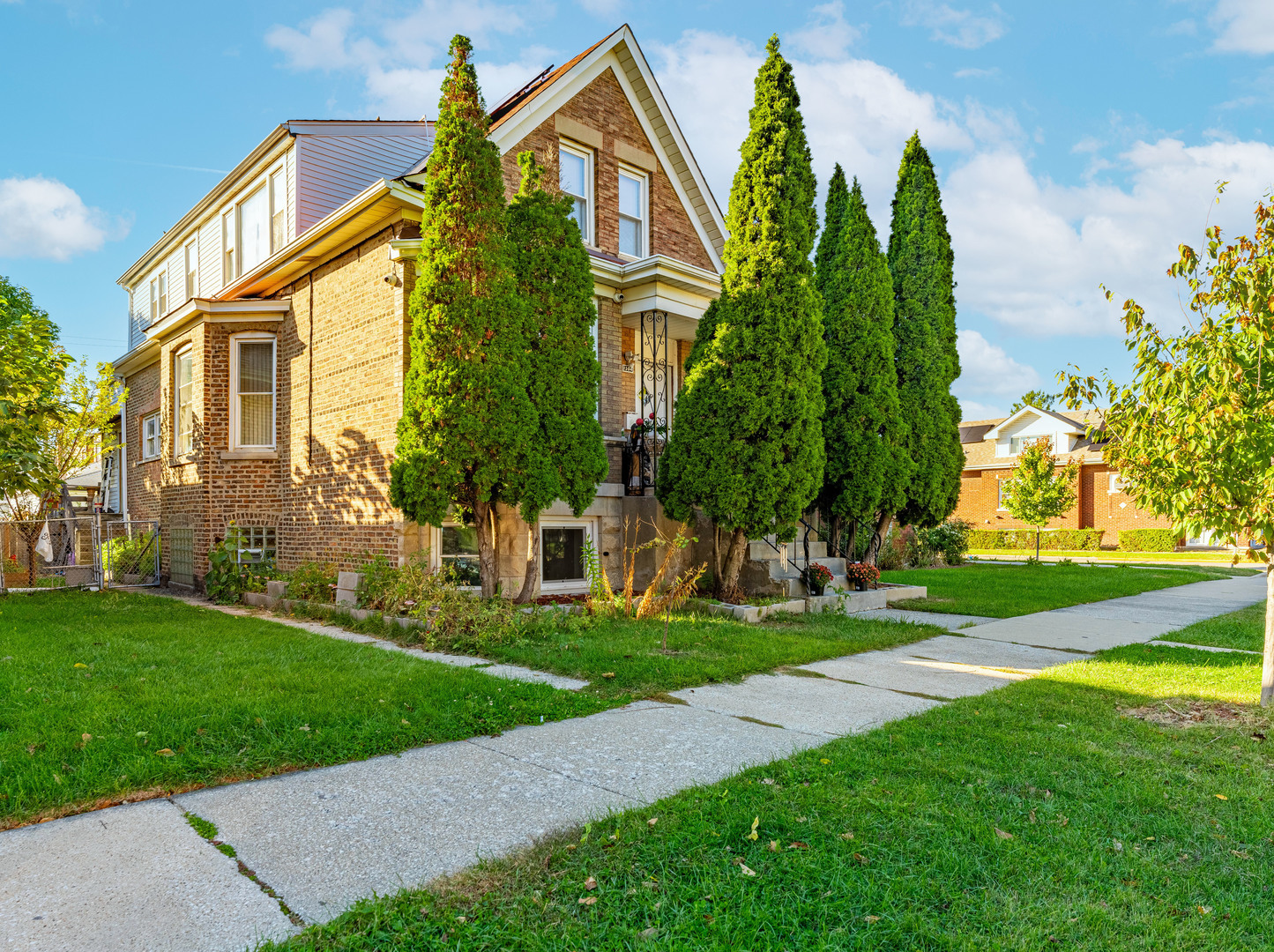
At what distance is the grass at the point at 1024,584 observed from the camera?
1134cm

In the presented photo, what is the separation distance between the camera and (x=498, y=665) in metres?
6.67

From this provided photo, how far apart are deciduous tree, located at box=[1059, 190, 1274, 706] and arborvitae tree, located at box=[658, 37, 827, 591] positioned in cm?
436

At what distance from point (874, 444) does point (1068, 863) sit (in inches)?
338

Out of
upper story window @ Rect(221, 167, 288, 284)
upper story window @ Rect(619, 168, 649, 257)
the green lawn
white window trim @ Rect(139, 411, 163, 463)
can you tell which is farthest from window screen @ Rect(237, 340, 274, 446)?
upper story window @ Rect(619, 168, 649, 257)

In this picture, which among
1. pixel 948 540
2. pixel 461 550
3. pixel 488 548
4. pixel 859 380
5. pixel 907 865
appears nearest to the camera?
pixel 907 865

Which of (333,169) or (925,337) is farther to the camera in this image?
(333,169)

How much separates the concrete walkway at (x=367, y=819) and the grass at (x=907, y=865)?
0.86 feet

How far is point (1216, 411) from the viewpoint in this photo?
4.82 meters

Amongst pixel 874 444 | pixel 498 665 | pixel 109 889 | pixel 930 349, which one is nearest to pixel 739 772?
pixel 109 889

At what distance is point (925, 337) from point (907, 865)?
1097cm

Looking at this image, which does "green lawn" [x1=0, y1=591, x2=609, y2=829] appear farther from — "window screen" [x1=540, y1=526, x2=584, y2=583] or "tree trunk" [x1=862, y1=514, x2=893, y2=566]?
"tree trunk" [x1=862, y1=514, x2=893, y2=566]

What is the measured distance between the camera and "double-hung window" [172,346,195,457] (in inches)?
535

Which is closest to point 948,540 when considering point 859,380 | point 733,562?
point 859,380

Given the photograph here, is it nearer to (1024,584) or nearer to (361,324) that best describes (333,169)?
(361,324)
